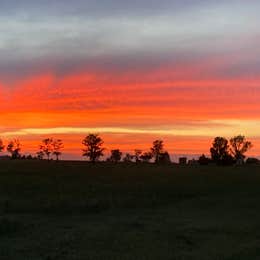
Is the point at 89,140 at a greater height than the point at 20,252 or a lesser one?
greater

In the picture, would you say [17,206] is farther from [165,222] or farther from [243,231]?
[243,231]

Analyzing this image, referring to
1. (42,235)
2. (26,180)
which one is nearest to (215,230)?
(42,235)

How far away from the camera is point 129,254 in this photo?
2031 cm

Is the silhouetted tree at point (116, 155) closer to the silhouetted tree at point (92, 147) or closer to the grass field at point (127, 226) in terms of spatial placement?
the silhouetted tree at point (92, 147)

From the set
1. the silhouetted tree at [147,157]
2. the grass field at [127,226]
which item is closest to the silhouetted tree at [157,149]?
the silhouetted tree at [147,157]

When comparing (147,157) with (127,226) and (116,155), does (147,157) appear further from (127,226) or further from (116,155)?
(127,226)

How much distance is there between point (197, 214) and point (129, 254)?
48.7ft

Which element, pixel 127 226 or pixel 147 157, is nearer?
pixel 127 226

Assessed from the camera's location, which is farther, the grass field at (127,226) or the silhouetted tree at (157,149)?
the silhouetted tree at (157,149)

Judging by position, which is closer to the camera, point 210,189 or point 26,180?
point 210,189

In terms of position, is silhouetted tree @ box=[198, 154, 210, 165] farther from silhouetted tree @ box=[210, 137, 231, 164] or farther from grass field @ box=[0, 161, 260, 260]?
grass field @ box=[0, 161, 260, 260]

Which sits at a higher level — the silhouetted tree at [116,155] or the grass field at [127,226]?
the silhouetted tree at [116,155]

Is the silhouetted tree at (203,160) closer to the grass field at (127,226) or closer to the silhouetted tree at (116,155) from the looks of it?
the silhouetted tree at (116,155)

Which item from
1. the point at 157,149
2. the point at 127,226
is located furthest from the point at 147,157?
the point at 127,226
